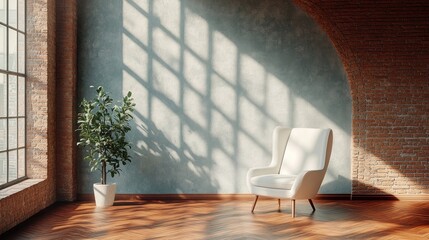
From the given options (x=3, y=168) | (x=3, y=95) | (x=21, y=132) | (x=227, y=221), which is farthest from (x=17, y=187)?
(x=227, y=221)

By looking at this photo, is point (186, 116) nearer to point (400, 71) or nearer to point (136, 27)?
point (136, 27)

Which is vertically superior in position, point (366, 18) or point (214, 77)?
point (366, 18)

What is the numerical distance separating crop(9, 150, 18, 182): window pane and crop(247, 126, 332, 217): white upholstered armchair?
9.77ft

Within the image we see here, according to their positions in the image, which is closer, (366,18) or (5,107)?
(5,107)

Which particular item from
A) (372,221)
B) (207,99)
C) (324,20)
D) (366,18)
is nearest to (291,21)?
(324,20)

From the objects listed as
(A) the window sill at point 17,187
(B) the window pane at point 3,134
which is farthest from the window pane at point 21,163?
(B) the window pane at point 3,134

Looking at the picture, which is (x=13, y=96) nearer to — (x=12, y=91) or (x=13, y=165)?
(x=12, y=91)

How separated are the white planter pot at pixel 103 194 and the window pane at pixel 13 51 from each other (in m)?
1.92

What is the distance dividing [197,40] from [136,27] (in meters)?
0.92

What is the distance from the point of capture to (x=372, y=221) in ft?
21.1

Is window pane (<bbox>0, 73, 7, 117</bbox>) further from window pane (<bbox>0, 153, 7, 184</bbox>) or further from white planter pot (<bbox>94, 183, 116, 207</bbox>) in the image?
white planter pot (<bbox>94, 183, 116, 207</bbox>)

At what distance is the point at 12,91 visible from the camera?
262 inches

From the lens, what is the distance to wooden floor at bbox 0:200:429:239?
5.73 meters

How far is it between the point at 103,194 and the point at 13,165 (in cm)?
129
